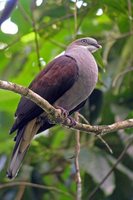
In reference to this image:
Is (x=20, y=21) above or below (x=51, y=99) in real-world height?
above

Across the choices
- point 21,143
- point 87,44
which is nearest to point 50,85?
point 21,143

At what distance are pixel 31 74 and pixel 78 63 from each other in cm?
125

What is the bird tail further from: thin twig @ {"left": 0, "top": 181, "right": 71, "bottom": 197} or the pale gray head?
the pale gray head

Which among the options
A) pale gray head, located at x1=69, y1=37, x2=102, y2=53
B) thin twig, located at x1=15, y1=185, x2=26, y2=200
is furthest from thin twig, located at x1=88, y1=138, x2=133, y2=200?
pale gray head, located at x1=69, y1=37, x2=102, y2=53

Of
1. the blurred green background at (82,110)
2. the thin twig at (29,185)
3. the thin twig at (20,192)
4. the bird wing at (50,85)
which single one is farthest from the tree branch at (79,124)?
the thin twig at (20,192)

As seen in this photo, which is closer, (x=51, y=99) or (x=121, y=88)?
(x=51, y=99)

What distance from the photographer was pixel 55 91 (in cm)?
359

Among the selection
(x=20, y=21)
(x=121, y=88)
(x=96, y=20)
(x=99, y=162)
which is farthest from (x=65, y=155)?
(x=96, y=20)

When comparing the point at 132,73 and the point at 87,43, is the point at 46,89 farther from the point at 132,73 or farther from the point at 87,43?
the point at 132,73

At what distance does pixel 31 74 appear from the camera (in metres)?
4.93

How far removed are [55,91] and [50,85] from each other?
48mm

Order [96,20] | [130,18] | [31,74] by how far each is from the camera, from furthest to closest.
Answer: [96,20] → [31,74] → [130,18]

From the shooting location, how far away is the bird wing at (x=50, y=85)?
347 cm

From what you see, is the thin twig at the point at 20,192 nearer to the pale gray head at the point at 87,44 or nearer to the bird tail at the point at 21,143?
the bird tail at the point at 21,143
